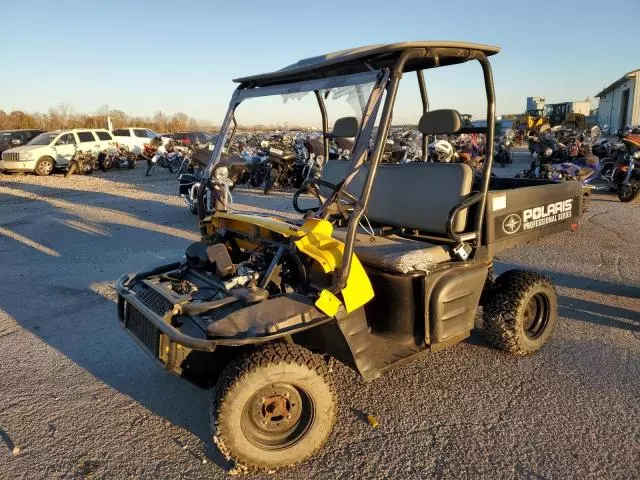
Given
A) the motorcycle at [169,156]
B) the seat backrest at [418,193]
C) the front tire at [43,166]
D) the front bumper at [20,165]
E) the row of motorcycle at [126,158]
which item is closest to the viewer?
the seat backrest at [418,193]

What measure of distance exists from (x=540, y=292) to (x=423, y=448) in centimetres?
174

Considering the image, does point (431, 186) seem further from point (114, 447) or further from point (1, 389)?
point (1, 389)

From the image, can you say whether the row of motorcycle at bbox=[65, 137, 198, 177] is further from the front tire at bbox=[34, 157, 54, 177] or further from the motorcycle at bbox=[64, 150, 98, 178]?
the front tire at bbox=[34, 157, 54, 177]

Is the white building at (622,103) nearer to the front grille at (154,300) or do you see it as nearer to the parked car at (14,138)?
the parked car at (14,138)

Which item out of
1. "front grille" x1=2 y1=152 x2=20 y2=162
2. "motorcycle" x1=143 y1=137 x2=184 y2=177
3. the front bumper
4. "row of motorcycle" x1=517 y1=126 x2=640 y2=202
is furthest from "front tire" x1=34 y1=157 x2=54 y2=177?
"row of motorcycle" x1=517 y1=126 x2=640 y2=202

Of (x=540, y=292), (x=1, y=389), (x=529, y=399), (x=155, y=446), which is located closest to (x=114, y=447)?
(x=155, y=446)

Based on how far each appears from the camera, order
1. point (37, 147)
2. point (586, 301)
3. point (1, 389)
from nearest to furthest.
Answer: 1. point (1, 389)
2. point (586, 301)
3. point (37, 147)

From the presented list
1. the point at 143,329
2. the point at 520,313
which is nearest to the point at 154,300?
the point at 143,329

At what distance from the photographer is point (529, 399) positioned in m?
3.38

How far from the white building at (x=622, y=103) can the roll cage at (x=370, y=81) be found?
36.1 m

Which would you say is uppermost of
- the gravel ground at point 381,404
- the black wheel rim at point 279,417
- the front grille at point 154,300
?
the front grille at point 154,300

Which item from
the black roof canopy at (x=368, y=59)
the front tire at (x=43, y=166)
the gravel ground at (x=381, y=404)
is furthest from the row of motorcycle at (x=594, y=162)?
the front tire at (x=43, y=166)

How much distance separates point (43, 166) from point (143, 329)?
62.6 feet

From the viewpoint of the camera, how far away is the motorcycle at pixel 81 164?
19.3 metres
